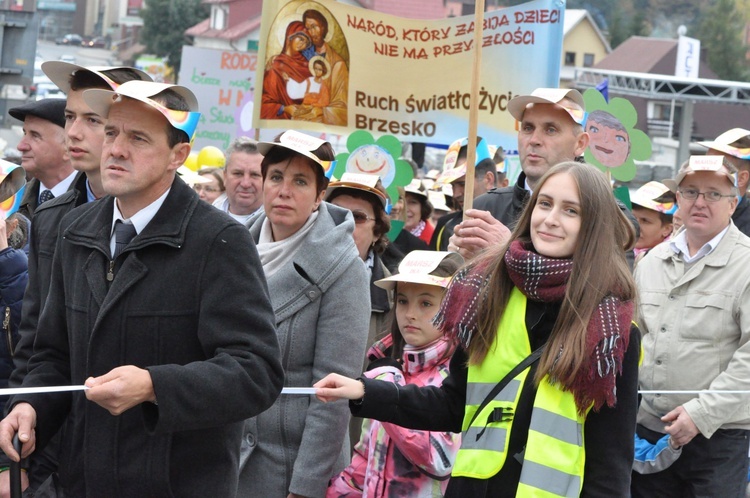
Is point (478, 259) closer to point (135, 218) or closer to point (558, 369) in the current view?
point (558, 369)

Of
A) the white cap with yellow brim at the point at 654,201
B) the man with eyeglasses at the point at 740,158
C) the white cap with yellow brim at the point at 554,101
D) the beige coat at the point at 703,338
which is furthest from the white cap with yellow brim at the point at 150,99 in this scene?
the white cap with yellow brim at the point at 654,201

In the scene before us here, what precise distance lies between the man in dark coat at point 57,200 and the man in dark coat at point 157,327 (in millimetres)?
268

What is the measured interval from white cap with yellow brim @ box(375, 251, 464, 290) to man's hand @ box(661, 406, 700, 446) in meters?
1.54

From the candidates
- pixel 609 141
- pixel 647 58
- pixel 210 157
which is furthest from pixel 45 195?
pixel 647 58

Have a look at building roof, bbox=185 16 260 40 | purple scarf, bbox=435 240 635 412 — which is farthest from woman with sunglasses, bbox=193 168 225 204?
building roof, bbox=185 16 260 40

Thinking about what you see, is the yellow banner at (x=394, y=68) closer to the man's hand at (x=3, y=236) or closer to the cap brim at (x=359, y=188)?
the cap brim at (x=359, y=188)

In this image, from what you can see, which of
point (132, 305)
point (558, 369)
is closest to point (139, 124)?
point (132, 305)

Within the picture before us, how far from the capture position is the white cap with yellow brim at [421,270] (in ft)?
16.4

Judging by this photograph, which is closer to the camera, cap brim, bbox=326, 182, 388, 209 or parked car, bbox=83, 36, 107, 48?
cap brim, bbox=326, 182, 388, 209

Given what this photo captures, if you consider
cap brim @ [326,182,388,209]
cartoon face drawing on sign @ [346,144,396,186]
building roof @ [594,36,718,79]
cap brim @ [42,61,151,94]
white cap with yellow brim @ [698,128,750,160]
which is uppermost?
building roof @ [594,36,718,79]

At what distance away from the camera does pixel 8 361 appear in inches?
189

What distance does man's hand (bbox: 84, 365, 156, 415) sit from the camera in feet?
10.5

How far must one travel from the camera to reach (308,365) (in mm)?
4762

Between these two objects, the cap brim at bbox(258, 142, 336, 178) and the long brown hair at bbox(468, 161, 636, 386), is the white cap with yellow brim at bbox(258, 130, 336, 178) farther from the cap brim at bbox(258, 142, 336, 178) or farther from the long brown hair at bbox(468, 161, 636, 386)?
the long brown hair at bbox(468, 161, 636, 386)
